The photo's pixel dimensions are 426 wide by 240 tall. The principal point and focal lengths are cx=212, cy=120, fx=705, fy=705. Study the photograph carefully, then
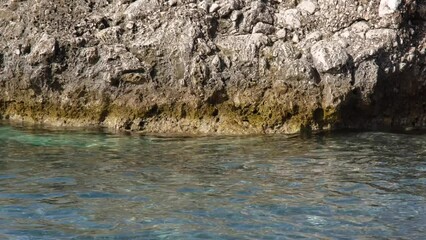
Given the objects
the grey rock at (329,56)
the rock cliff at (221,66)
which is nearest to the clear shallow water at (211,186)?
the rock cliff at (221,66)

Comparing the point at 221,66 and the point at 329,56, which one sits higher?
the point at 329,56

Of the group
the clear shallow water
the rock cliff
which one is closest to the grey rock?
the rock cliff

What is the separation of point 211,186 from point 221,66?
12.2 ft

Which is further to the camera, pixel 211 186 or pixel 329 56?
pixel 329 56

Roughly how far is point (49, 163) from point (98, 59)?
295 cm

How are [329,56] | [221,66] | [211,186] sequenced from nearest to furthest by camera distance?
[211,186], [329,56], [221,66]

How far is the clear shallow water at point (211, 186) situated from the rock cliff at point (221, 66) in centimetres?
62

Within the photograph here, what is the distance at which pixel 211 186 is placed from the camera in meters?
7.42

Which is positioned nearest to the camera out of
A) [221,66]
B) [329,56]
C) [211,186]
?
[211,186]

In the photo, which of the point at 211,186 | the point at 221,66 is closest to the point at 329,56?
the point at 221,66

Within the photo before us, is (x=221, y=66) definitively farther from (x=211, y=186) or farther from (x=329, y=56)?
(x=211, y=186)

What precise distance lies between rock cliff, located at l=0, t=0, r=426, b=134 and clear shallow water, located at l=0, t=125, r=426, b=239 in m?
0.62

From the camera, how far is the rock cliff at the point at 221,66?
1057cm

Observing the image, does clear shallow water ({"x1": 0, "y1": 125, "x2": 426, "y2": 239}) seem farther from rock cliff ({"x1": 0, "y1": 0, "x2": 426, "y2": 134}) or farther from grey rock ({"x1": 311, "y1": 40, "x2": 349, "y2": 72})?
grey rock ({"x1": 311, "y1": 40, "x2": 349, "y2": 72})
